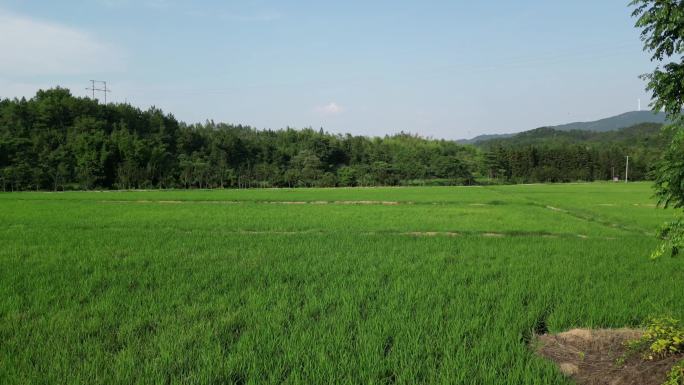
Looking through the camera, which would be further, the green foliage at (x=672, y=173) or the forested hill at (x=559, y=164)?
the forested hill at (x=559, y=164)

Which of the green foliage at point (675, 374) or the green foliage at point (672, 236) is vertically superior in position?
the green foliage at point (672, 236)

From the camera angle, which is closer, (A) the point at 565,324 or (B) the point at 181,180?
(A) the point at 565,324

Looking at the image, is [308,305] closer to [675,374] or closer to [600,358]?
[600,358]

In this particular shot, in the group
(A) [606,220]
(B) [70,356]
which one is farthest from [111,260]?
(A) [606,220]

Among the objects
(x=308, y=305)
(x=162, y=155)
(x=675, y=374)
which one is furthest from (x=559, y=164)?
(x=675, y=374)

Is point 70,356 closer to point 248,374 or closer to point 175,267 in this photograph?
point 248,374

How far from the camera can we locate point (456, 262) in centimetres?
862

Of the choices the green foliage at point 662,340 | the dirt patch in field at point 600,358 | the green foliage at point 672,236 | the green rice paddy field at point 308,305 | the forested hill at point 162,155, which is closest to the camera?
the green foliage at point 672,236

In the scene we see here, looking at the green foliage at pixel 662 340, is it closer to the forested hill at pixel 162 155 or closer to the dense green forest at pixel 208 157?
the dense green forest at pixel 208 157

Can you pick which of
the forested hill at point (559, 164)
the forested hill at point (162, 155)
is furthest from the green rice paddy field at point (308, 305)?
the forested hill at point (559, 164)

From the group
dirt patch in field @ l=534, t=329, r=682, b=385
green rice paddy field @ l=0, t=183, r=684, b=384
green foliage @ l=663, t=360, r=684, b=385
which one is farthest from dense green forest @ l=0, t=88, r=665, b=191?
green foliage @ l=663, t=360, r=684, b=385

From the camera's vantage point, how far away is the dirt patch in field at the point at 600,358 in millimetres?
3449

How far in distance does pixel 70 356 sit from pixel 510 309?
15.8 feet

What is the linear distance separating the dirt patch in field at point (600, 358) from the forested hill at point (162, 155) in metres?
55.5
